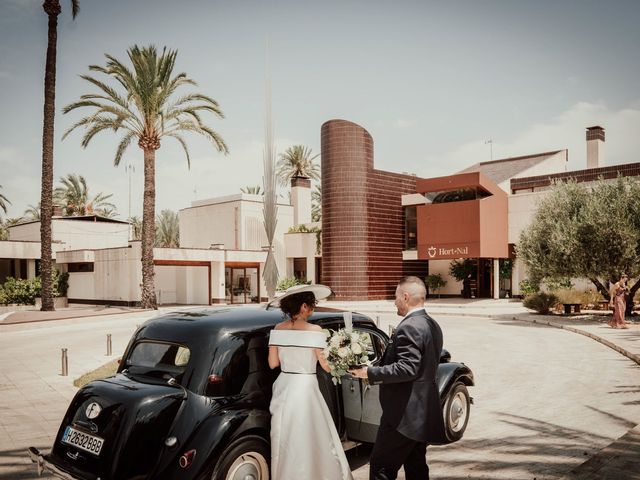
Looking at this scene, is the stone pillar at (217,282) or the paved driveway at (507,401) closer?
the paved driveway at (507,401)

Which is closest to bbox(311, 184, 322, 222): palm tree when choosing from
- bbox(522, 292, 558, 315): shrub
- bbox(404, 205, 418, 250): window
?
bbox(404, 205, 418, 250): window

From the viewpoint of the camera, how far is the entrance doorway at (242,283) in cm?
3845

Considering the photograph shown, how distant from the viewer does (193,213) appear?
52562mm

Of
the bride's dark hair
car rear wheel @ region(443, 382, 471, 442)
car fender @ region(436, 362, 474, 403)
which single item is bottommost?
car rear wheel @ region(443, 382, 471, 442)

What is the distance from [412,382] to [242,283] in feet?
117

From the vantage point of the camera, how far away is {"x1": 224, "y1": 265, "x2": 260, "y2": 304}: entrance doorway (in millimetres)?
38450

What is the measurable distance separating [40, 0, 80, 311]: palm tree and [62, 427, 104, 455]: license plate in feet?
78.3

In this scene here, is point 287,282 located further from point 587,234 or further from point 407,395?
point 407,395

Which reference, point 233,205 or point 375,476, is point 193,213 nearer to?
point 233,205

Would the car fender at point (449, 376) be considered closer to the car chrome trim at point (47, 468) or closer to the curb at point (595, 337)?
the car chrome trim at point (47, 468)

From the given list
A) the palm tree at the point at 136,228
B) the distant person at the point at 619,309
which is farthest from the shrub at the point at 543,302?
the palm tree at the point at 136,228

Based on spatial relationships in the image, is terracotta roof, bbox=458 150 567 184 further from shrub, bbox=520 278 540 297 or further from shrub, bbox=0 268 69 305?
shrub, bbox=0 268 69 305

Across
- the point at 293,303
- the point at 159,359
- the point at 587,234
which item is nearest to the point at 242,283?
the point at 587,234

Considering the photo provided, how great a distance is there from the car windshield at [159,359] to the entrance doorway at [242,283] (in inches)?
1327
